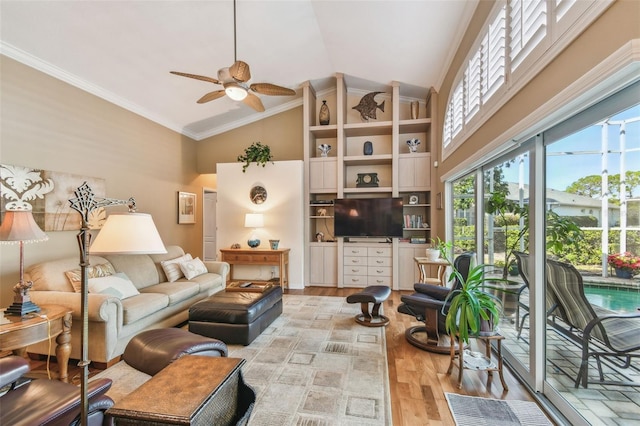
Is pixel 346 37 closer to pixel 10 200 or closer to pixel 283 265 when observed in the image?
pixel 283 265

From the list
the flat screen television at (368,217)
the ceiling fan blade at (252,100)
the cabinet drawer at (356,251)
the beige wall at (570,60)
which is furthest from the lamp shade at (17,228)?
the cabinet drawer at (356,251)

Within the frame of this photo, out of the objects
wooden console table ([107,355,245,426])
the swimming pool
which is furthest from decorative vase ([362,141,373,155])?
wooden console table ([107,355,245,426])

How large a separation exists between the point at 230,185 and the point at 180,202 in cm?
112

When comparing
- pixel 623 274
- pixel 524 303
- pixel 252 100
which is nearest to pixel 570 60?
pixel 623 274

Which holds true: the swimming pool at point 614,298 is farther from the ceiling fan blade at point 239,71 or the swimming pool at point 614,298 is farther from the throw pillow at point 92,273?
the throw pillow at point 92,273

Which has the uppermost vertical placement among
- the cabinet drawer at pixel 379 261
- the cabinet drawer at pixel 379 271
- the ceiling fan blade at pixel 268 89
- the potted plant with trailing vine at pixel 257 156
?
the ceiling fan blade at pixel 268 89

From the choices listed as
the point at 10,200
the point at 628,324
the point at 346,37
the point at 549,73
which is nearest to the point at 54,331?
the point at 10,200

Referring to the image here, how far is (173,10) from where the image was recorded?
3195 mm

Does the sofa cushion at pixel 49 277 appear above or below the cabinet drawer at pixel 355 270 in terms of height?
above

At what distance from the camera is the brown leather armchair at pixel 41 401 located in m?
1.29

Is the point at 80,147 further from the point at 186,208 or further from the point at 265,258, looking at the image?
the point at 265,258

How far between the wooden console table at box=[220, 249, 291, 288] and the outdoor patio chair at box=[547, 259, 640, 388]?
13.3 ft

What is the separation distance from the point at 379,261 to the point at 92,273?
4433 millimetres

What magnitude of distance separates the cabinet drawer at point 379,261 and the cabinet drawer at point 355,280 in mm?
314
